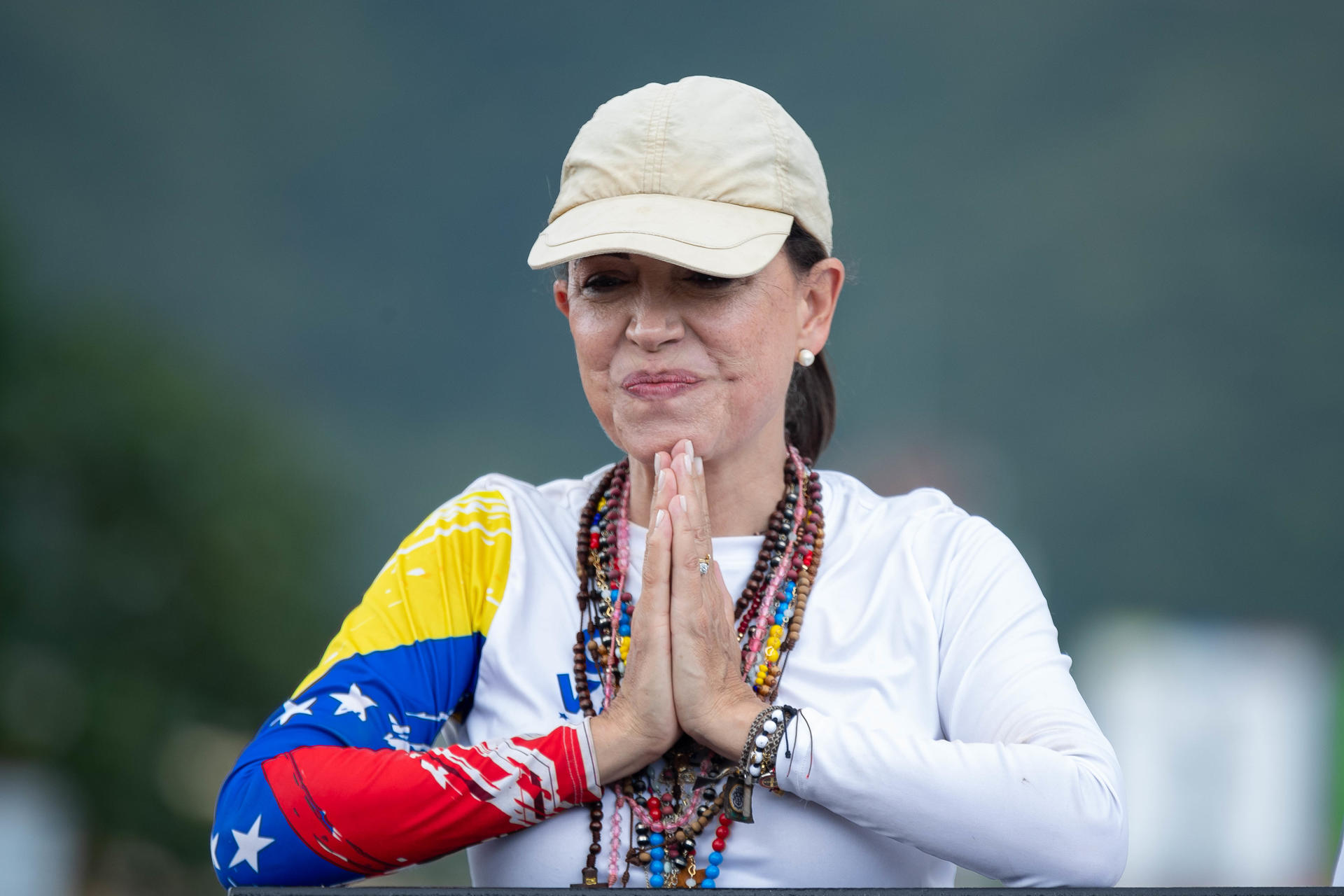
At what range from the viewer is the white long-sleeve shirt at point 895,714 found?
1403mm

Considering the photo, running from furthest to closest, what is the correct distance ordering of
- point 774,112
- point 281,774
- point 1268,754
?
point 1268,754 < point 774,112 < point 281,774

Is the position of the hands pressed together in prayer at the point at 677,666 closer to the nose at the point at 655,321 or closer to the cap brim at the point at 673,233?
the nose at the point at 655,321

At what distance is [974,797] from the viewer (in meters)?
1.39

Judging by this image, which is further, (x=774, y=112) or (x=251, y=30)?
(x=251, y=30)

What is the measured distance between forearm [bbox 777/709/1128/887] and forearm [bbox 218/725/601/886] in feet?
0.93

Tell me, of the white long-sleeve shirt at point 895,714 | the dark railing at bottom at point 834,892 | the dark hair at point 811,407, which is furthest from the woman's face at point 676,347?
the dark railing at bottom at point 834,892

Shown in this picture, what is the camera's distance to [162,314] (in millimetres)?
4621

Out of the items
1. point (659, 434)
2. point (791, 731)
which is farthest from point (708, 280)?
point (791, 731)

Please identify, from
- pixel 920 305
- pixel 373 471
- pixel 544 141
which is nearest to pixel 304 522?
pixel 373 471

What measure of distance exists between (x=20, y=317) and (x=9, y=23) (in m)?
1.16

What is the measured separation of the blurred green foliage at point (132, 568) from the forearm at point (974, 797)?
11.8 ft

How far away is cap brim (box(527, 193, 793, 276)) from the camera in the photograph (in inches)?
60.4

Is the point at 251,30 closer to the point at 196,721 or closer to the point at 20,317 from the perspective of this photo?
the point at 20,317

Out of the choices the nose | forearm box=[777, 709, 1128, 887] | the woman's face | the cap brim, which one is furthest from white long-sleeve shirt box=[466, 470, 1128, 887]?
the cap brim
